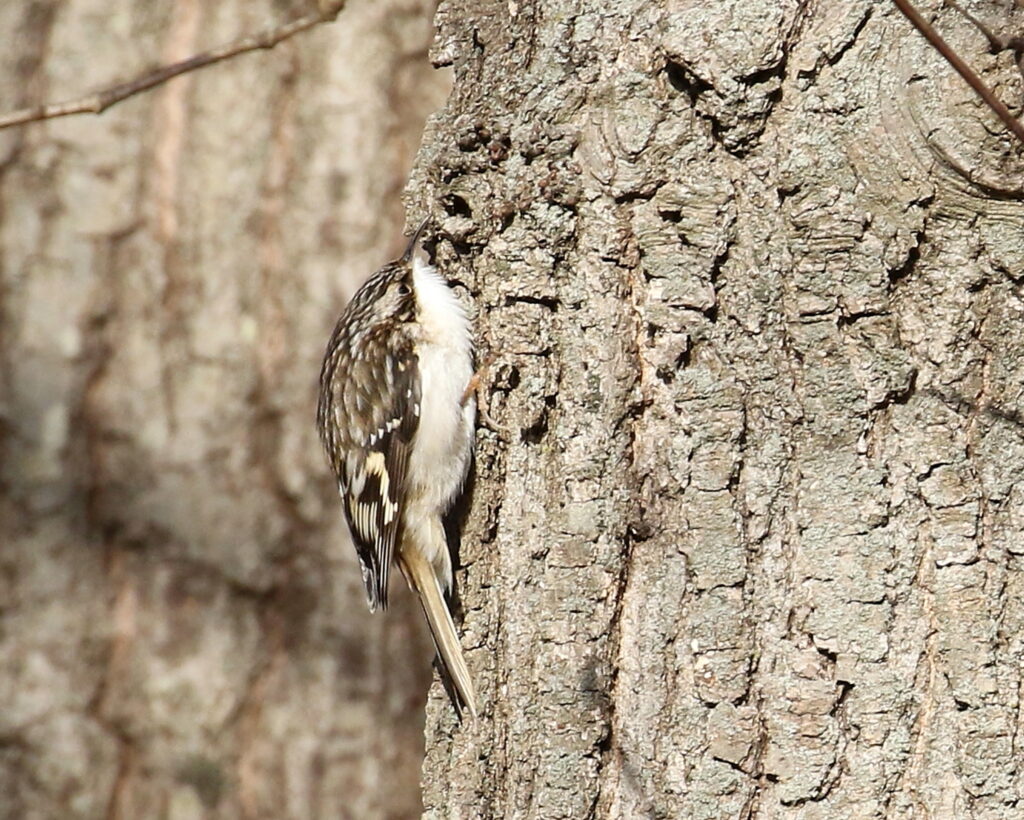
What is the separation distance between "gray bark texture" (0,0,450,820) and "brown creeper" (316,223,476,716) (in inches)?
21.6

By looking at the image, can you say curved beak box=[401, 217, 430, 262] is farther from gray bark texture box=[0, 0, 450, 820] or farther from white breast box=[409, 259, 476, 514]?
gray bark texture box=[0, 0, 450, 820]

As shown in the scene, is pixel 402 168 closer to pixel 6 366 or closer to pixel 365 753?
pixel 6 366

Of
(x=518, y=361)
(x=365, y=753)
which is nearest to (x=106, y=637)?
(x=365, y=753)

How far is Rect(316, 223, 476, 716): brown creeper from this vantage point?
2570 millimetres

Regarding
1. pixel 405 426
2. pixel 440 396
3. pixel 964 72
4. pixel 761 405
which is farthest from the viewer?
pixel 405 426

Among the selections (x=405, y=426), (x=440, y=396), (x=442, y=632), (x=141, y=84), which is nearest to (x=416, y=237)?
(x=440, y=396)

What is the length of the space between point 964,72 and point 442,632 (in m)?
1.41

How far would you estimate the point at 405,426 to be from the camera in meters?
3.09

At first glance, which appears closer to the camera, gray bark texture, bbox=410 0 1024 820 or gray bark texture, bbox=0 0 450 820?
gray bark texture, bbox=410 0 1024 820

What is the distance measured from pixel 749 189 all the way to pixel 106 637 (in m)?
2.59

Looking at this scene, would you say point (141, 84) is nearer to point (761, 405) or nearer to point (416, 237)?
point (761, 405)

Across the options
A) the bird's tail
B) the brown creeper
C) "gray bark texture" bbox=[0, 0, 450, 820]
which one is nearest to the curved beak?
the brown creeper

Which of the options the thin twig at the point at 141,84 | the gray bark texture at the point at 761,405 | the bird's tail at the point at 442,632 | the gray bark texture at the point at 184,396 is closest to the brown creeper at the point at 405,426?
the bird's tail at the point at 442,632

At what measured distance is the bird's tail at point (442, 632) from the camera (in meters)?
2.33
